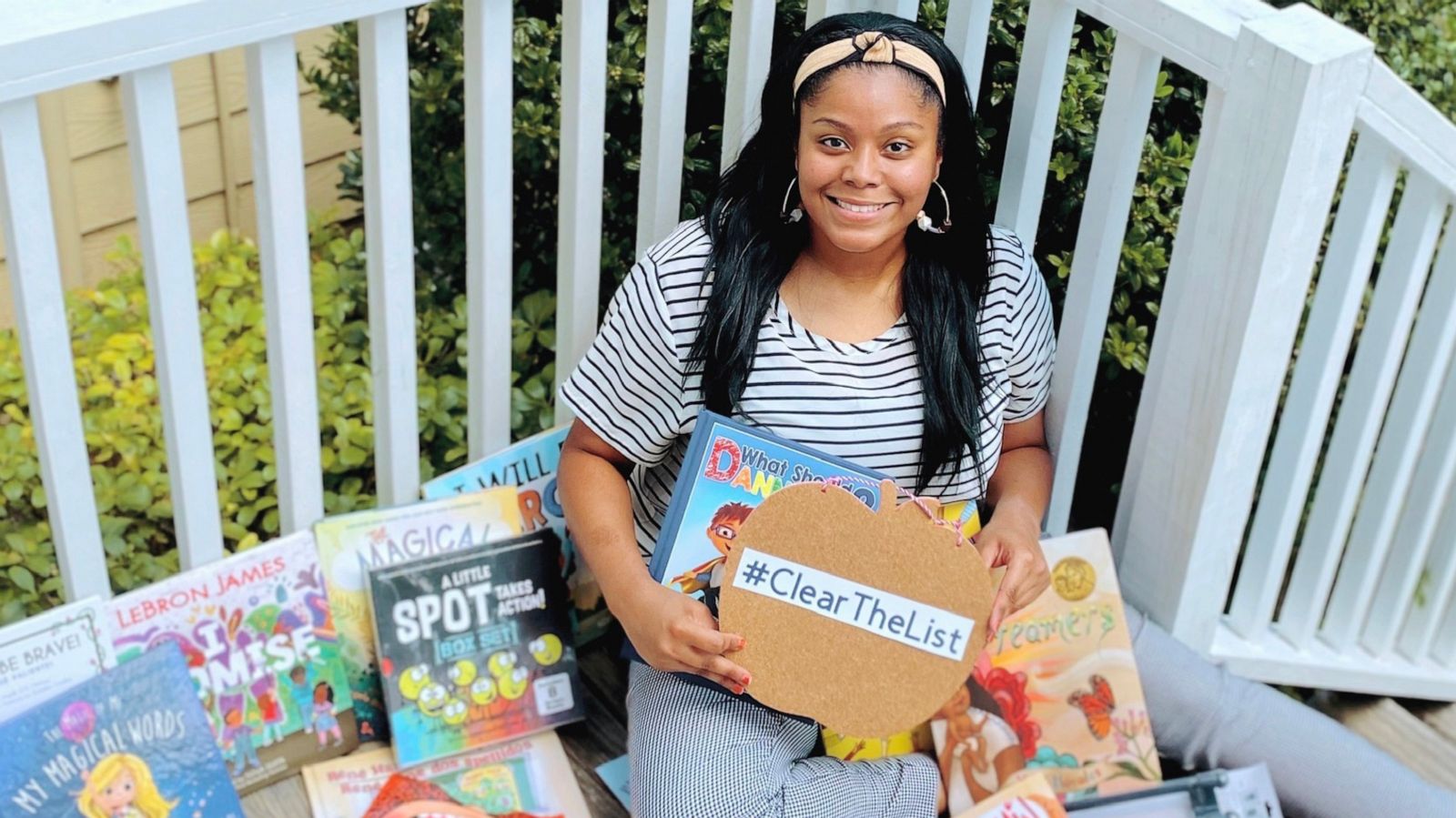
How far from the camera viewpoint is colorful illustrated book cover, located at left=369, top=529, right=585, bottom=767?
1.95 m

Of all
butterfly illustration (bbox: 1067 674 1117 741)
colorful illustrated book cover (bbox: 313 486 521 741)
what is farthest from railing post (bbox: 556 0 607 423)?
butterfly illustration (bbox: 1067 674 1117 741)

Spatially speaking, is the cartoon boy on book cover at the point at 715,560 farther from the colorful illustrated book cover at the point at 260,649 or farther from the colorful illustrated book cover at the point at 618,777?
the colorful illustrated book cover at the point at 260,649

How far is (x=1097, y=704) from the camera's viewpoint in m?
1.97

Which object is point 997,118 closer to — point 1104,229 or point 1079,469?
point 1104,229

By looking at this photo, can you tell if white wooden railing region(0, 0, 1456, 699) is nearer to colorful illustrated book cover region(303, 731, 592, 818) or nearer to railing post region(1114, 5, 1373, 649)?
railing post region(1114, 5, 1373, 649)

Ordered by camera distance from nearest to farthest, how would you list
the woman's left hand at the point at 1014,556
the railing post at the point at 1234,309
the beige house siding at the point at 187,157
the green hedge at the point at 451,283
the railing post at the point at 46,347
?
the railing post at the point at 46,347
the railing post at the point at 1234,309
the woman's left hand at the point at 1014,556
the green hedge at the point at 451,283
the beige house siding at the point at 187,157

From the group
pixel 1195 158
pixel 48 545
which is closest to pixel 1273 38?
pixel 1195 158

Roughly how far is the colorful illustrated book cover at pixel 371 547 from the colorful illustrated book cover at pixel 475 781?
0.20 ft

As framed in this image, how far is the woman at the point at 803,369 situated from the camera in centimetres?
170

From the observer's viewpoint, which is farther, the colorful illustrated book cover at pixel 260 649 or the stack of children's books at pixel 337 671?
the colorful illustrated book cover at pixel 260 649

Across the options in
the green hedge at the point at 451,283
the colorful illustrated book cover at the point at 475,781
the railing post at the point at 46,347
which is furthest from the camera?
the green hedge at the point at 451,283

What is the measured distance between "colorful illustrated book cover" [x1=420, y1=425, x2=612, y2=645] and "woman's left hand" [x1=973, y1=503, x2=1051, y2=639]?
0.54 metres

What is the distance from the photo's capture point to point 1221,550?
6.41 ft

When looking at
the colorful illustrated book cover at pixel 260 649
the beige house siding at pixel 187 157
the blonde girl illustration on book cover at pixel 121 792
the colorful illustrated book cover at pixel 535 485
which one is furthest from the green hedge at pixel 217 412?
A: the blonde girl illustration on book cover at pixel 121 792
